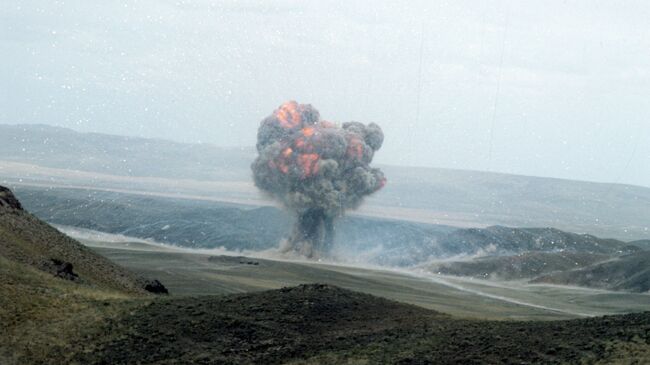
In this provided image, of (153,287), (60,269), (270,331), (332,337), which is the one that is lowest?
(153,287)

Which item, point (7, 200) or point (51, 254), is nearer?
point (51, 254)

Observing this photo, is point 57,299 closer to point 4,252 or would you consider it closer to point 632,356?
point 4,252

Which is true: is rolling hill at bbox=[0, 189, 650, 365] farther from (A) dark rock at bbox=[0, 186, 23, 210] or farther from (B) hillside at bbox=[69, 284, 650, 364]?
(A) dark rock at bbox=[0, 186, 23, 210]

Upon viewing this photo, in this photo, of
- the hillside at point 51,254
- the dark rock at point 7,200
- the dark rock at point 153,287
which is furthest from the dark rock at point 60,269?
the dark rock at point 7,200

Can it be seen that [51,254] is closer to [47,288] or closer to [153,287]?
[153,287]

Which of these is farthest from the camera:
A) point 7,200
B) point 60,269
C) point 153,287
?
point 7,200

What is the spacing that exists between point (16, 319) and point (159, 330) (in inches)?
371

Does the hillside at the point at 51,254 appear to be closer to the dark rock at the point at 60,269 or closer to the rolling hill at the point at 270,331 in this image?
the dark rock at the point at 60,269

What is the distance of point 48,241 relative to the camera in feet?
311

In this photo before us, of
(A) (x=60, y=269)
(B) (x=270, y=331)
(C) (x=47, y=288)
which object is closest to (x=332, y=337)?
(B) (x=270, y=331)

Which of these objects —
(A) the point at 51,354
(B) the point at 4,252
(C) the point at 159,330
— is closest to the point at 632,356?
(C) the point at 159,330

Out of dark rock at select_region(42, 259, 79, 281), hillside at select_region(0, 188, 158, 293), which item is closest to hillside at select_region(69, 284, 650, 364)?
dark rock at select_region(42, 259, 79, 281)

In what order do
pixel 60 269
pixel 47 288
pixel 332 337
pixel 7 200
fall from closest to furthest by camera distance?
pixel 332 337 → pixel 47 288 → pixel 60 269 → pixel 7 200

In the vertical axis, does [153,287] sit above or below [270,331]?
below
